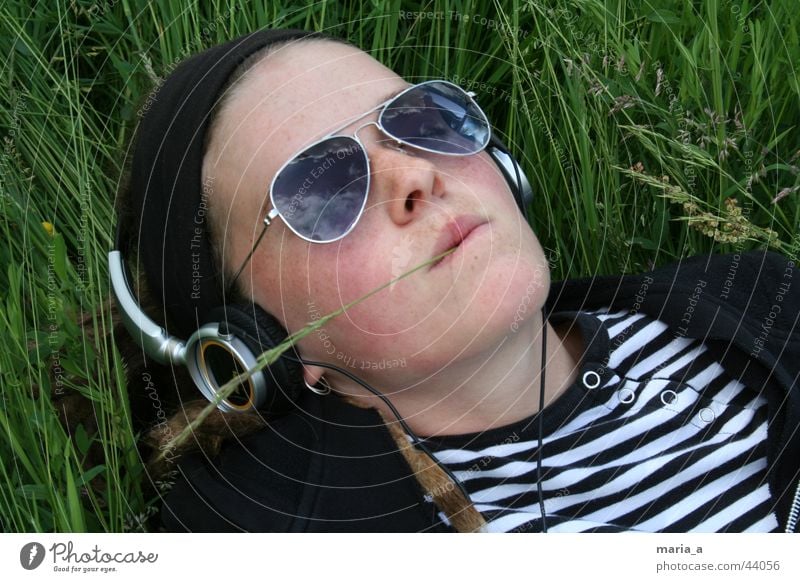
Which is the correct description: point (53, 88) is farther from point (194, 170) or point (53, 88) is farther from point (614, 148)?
point (614, 148)

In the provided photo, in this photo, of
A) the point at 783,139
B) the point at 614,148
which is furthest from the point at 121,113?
the point at 783,139

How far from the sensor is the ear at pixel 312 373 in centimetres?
147

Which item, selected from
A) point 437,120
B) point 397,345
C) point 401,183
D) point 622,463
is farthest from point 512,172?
point 622,463

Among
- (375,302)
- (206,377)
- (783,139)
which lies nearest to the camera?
(375,302)

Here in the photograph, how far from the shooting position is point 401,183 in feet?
4.42

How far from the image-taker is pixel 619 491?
1.47 meters

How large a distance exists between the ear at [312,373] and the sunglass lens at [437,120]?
402mm

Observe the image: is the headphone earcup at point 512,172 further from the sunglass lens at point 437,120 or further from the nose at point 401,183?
the nose at point 401,183

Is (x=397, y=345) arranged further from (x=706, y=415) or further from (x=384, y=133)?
(x=706, y=415)

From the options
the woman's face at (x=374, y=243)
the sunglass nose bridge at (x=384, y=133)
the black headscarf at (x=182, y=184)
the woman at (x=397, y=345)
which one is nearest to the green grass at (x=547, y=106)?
the black headscarf at (x=182, y=184)

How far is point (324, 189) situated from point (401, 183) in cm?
12

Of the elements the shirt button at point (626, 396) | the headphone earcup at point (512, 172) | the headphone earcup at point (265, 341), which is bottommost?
→ the shirt button at point (626, 396)

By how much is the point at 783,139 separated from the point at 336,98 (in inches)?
41.7

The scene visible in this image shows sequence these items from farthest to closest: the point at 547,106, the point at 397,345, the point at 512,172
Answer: the point at 547,106 < the point at 512,172 < the point at 397,345
